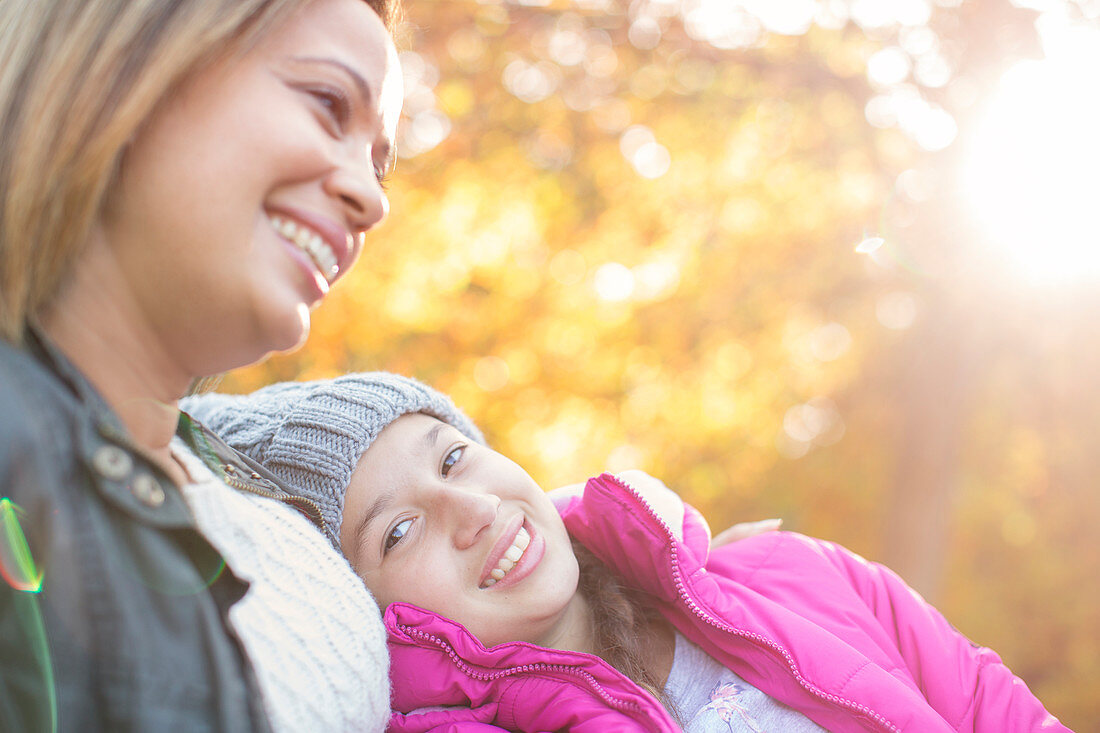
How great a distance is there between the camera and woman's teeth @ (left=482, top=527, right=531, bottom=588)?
6.61 ft

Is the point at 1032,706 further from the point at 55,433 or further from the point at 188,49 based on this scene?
the point at 188,49

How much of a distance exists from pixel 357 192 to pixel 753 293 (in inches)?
205

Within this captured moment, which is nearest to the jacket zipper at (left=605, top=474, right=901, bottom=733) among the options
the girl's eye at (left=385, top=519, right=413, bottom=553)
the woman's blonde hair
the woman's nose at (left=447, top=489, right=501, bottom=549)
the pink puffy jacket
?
the pink puffy jacket

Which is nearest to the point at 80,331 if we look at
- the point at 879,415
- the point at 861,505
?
the point at 879,415

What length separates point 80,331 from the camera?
138 centimetres

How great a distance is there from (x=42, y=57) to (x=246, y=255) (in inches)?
19.1

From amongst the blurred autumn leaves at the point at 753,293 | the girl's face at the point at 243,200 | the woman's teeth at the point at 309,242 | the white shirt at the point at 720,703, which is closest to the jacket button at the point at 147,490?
the girl's face at the point at 243,200

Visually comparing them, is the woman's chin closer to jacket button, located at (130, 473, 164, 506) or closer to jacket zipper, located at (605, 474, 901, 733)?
jacket button, located at (130, 473, 164, 506)

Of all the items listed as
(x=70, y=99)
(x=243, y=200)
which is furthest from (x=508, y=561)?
(x=70, y=99)

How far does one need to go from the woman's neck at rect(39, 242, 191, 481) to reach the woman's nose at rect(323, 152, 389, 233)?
406 mm

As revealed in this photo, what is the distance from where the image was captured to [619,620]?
7.25 feet

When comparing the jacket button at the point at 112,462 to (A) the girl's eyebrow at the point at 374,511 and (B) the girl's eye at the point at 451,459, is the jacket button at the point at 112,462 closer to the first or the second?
(A) the girl's eyebrow at the point at 374,511

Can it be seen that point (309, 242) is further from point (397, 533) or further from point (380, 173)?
point (397, 533)

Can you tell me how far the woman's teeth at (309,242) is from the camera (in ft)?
4.68
